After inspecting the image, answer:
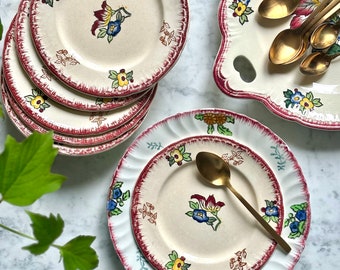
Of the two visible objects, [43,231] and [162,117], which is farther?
[162,117]

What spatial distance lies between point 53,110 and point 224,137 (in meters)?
0.24

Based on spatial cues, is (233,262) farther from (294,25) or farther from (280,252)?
(294,25)

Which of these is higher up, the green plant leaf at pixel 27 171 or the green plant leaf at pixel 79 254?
the green plant leaf at pixel 27 171

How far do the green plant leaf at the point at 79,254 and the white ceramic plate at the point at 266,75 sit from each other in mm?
422

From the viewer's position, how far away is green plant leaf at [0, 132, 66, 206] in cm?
46

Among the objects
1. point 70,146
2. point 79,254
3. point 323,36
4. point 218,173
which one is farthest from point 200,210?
point 79,254

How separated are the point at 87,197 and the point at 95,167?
0.05 meters

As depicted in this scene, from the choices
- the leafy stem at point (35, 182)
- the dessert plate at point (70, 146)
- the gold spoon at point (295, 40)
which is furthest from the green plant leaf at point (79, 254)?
the gold spoon at point (295, 40)

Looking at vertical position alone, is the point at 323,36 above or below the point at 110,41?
above

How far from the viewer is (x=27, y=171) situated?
46 centimetres

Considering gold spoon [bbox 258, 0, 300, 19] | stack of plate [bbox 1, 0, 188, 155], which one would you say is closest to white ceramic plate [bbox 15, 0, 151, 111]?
stack of plate [bbox 1, 0, 188, 155]

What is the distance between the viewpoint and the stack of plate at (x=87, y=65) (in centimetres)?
85

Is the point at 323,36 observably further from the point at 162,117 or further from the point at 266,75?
the point at 162,117

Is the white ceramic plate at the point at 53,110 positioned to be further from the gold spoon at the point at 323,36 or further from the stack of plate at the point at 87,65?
the gold spoon at the point at 323,36
